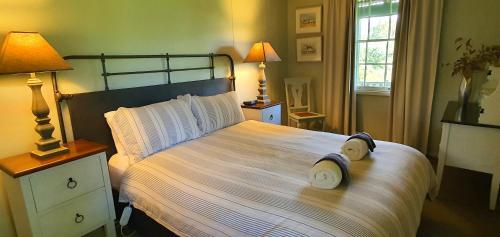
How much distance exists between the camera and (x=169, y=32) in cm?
248

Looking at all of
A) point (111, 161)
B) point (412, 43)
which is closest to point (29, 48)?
point (111, 161)

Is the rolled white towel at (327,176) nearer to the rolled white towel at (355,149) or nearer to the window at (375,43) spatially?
the rolled white towel at (355,149)

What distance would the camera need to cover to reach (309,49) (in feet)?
12.6

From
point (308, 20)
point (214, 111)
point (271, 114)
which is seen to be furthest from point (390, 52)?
point (214, 111)

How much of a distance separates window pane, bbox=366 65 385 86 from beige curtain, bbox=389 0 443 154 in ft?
0.83

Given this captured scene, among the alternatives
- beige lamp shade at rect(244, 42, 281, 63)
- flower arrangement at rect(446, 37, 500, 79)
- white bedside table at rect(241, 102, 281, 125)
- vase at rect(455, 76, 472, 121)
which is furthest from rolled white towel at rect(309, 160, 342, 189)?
flower arrangement at rect(446, 37, 500, 79)

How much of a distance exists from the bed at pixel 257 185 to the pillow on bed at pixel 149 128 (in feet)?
0.27

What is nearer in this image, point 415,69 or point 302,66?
point 415,69

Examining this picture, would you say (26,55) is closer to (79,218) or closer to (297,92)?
(79,218)

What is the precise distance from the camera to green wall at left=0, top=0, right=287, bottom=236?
5.37 ft

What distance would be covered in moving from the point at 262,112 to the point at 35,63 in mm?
2062

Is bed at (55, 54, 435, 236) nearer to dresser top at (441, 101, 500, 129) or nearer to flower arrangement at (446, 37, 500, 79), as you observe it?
dresser top at (441, 101, 500, 129)

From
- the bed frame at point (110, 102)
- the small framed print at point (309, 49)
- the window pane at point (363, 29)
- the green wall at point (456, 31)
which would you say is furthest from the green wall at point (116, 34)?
the green wall at point (456, 31)

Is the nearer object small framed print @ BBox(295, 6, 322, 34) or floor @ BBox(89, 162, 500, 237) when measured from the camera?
floor @ BBox(89, 162, 500, 237)
